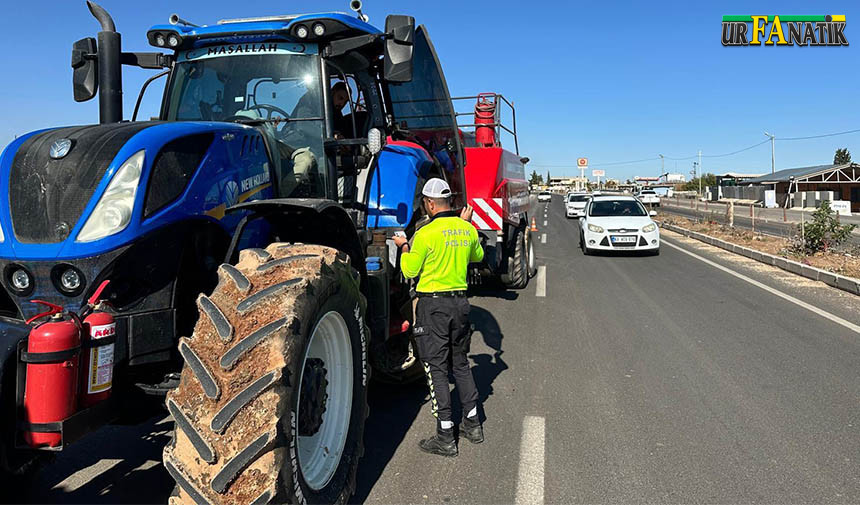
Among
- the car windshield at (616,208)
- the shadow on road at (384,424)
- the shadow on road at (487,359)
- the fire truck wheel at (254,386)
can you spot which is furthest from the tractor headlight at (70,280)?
the car windshield at (616,208)

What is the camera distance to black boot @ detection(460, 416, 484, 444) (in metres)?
4.50

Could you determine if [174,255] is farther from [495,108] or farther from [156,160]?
[495,108]

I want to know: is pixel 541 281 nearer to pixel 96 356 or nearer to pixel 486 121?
pixel 486 121

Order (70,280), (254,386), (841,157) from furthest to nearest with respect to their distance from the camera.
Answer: (841,157)
(70,280)
(254,386)

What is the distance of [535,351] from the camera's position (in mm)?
7094

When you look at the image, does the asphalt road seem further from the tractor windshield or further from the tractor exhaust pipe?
the tractor exhaust pipe

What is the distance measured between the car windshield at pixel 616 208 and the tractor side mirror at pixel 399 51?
48.0 feet

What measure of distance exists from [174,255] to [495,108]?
8179mm

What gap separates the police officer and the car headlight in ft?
6.60

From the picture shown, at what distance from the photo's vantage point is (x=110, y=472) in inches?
157

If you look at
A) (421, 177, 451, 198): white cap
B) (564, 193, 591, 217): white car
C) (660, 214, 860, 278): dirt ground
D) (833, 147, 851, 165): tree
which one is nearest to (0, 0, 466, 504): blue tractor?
(421, 177, 451, 198): white cap

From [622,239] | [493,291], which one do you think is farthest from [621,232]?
[493,291]

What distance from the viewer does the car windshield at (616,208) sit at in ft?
58.5

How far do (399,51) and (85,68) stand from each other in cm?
216
